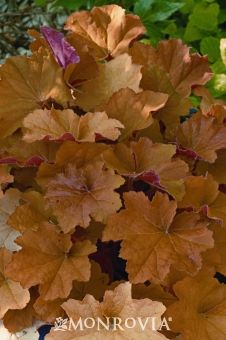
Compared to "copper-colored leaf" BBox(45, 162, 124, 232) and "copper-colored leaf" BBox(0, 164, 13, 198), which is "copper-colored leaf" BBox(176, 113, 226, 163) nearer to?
Result: "copper-colored leaf" BBox(45, 162, 124, 232)

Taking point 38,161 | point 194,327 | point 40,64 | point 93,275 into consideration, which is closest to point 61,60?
point 40,64

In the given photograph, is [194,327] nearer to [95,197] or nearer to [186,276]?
[186,276]

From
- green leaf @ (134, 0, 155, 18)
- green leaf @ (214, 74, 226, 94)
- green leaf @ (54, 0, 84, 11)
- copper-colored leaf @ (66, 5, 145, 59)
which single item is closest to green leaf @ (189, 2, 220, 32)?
green leaf @ (134, 0, 155, 18)

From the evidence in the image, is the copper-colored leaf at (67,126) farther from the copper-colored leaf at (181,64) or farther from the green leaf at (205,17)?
the green leaf at (205,17)

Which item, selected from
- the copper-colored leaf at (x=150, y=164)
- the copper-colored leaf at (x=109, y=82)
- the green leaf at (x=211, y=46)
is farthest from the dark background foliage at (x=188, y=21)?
the copper-colored leaf at (x=150, y=164)

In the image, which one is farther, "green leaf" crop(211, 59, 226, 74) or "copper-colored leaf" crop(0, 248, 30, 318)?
"green leaf" crop(211, 59, 226, 74)

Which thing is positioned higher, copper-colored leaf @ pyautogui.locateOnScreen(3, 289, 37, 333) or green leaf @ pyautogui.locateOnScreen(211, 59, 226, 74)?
copper-colored leaf @ pyautogui.locateOnScreen(3, 289, 37, 333)
